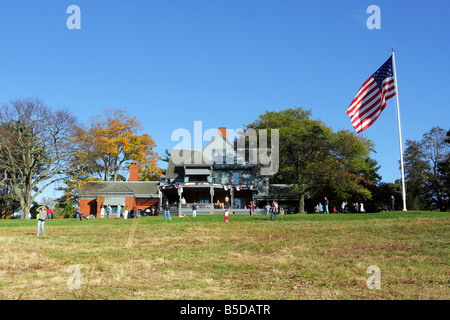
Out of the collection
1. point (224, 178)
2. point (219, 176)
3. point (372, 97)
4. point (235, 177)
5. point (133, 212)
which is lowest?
point (133, 212)

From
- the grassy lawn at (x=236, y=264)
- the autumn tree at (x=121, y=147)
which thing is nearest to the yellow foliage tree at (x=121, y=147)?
the autumn tree at (x=121, y=147)

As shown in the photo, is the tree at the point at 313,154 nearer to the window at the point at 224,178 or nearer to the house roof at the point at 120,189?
the window at the point at 224,178

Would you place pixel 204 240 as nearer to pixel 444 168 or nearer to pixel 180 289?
pixel 180 289

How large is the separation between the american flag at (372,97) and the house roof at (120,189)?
119ft

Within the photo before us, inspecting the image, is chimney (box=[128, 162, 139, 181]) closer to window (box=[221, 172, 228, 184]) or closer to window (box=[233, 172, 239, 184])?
window (box=[221, 172, 228, 184])

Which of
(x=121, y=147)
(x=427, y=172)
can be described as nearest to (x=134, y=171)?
(x=121, y=147)

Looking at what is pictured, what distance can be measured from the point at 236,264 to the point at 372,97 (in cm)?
1645

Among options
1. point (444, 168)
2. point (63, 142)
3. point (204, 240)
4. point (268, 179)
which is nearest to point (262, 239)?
point (204, 240)

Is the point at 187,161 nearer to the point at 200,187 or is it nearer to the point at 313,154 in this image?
the point at 200,187

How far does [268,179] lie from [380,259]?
1745 inches

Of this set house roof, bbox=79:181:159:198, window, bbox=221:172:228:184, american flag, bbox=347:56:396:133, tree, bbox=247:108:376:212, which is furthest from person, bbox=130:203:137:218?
american flag, bbox=347:56:396:133

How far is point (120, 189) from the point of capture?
176ft

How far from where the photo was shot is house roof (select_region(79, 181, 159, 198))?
5322 cm
